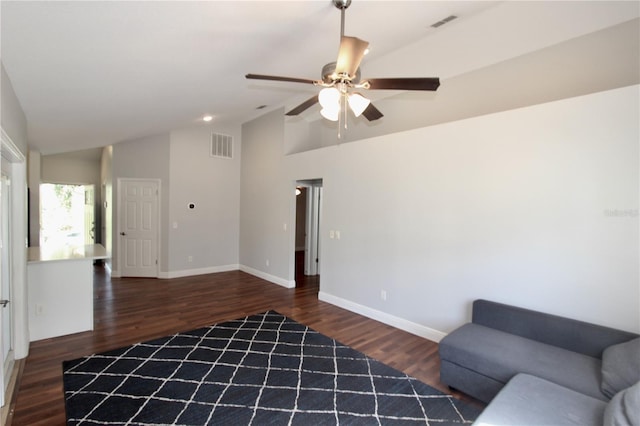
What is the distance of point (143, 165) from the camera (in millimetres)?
6426

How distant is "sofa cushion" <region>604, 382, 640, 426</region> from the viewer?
4.77 feet

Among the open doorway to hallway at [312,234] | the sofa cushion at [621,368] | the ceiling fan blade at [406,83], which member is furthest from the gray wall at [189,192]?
the sofa cushion at [621,368]

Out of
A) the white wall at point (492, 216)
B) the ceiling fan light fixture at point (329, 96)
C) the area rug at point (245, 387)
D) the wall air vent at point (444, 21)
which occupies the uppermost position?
the wall air vent at point (444, 21)

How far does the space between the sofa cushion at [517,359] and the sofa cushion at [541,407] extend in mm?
197

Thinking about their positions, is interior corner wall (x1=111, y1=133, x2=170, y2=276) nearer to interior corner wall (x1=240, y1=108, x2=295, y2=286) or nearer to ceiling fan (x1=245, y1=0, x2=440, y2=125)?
interior corner wall (x1=240, y1=108, x2=295, y2=286)

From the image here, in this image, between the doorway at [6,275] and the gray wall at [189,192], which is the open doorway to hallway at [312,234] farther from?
the doorway at [6,275]

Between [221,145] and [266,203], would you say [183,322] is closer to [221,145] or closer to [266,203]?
[266,203]

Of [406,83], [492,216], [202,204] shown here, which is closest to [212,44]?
[406,83]

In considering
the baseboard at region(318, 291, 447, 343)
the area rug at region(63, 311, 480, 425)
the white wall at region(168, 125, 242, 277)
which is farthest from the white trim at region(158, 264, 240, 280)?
the area rug at region(63, 311, 480, 425)

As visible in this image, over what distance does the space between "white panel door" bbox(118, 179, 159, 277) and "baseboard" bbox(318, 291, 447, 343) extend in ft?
12.7

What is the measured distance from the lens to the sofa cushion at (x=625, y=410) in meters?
1.46

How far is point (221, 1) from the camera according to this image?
6.77 feet

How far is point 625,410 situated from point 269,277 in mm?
Result: 5467

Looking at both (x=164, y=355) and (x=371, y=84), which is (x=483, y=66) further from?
(x=164, y=355)
